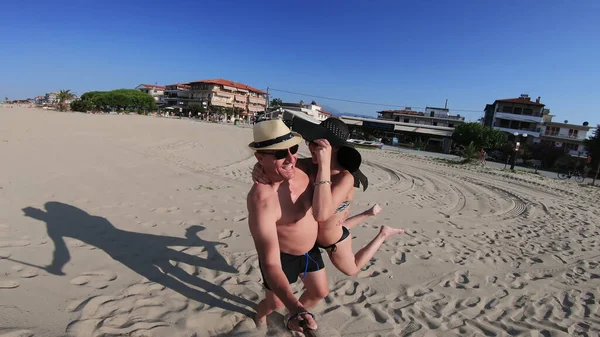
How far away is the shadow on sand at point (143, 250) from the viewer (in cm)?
292

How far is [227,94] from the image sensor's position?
78.1 m

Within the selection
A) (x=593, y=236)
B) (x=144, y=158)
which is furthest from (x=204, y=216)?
(x=593, y=236)

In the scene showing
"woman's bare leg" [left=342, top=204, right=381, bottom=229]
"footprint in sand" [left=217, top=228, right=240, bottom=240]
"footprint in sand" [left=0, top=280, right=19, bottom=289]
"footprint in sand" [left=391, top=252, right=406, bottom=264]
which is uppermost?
"woman's bare leg" [left=342, top=204, right=381, bottom=229]

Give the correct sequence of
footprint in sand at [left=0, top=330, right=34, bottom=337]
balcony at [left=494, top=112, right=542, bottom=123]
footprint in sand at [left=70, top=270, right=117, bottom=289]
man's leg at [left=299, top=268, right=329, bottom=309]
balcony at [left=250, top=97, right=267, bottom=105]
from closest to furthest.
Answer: footprint in sand at [left=0, top=330, right=34, bottom=337] < man's leg at [left=299, top=268, right=329, bottom=309] < footprint in sand at [left=70, top=270, right=117, bottom=289] < balcony at [left=494, top=112, right=542, bottom=123] < balcony at [left=250, top=97, right=267, bottom=105]

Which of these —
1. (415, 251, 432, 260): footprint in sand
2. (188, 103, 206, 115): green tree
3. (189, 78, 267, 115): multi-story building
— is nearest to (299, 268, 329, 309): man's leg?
(415, 251, 432, 260): footprint in sand

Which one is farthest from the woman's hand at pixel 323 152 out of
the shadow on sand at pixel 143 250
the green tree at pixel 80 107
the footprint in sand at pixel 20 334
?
the green tree at pixel 80 107

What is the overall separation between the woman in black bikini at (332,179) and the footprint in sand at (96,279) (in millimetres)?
1910

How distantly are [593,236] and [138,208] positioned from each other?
7.85 metres

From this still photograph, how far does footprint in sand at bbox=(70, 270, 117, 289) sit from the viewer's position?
281 centimetres

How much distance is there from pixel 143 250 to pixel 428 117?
5961 centimetres

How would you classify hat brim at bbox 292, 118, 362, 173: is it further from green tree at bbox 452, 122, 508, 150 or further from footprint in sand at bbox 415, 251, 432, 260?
green tree at bbox 452, 122, 508, 150

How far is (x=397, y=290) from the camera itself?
3.31 m

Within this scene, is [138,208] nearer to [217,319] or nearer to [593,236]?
[217,319]

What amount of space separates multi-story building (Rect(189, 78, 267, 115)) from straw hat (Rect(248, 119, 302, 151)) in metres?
76.4
